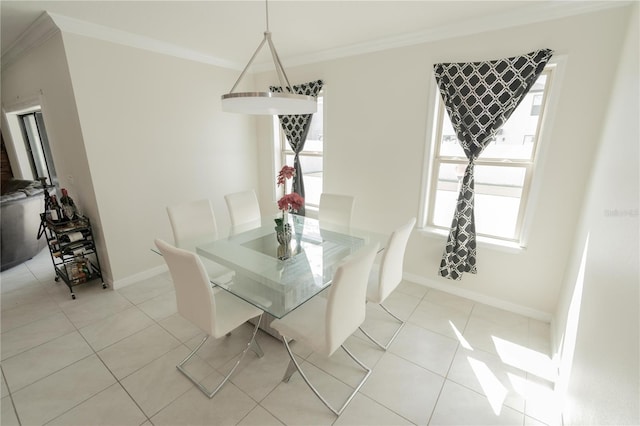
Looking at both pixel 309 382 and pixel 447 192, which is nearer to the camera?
pixel 309 382

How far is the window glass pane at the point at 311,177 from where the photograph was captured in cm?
379

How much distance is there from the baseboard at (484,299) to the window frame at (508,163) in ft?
1.76

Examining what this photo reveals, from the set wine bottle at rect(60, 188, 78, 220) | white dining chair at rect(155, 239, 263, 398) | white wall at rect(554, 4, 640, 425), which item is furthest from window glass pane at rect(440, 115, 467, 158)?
wine bottle at rect(60, 188, 78, 220)

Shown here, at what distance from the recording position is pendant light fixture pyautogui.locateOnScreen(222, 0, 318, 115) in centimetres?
153

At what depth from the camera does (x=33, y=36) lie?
2537 millimetres

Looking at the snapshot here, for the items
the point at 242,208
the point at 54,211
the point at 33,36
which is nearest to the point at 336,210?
the point at 242,208

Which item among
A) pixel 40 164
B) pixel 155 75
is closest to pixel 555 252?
pixel 155 75

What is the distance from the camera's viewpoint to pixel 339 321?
1.49 metres

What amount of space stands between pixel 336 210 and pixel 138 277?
7.66 feet

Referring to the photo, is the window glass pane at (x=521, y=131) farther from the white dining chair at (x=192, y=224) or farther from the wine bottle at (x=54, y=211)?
the wine bottle at (x=54, y=211)

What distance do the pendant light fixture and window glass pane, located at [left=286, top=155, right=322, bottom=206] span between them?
1.82 metres

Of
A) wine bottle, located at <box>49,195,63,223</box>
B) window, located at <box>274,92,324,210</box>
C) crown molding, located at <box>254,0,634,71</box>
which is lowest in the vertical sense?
wine bottle, located at <box>49,195,63,223</box>

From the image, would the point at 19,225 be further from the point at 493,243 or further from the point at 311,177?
the point at 493,243

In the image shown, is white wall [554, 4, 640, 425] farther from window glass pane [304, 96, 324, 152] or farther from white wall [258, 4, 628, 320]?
window glass pane [304, 96, 324, 152]
